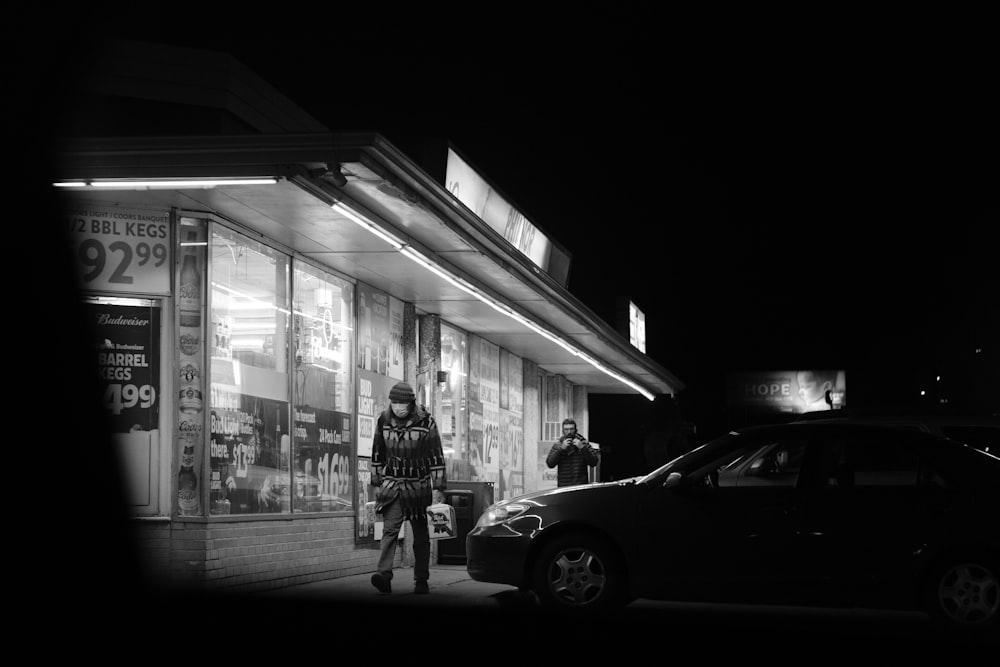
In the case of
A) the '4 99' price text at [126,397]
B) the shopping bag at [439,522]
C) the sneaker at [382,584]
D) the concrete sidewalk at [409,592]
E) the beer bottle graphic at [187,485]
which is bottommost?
the concrete sidewalk at [409,592]

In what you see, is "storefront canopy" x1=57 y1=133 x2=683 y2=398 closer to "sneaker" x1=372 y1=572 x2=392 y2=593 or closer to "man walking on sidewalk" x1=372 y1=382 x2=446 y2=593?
"man walking on sidewalk" x1=372 y1=382 x2=446 y2=593

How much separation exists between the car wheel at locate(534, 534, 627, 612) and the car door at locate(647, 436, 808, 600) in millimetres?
351

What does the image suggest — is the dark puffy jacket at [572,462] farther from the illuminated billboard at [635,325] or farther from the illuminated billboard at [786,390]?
the illuminated billboard at [786,390]

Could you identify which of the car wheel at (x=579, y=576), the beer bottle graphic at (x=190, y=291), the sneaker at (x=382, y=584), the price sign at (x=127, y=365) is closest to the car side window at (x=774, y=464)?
the car wheel at (x=579, y=576)

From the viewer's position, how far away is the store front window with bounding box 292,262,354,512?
14.5m

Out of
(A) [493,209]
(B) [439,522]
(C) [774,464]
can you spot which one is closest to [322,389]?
(B) [439,522]

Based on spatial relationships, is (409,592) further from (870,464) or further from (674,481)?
(870,464)

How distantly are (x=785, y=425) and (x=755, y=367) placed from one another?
Result: 113 metres

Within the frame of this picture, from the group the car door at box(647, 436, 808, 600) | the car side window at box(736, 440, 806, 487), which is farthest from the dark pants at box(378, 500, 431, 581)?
the car side window at box(736, 440, 806, 487)

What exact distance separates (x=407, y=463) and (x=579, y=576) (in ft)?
9.34

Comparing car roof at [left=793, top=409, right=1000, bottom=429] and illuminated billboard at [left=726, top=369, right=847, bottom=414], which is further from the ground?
illuminated billboard at [left=726, top=369, right=847, bottom=414]

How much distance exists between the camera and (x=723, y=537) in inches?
384

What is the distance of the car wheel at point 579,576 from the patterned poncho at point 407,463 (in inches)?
97.3

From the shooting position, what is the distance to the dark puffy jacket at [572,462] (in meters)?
18.8
